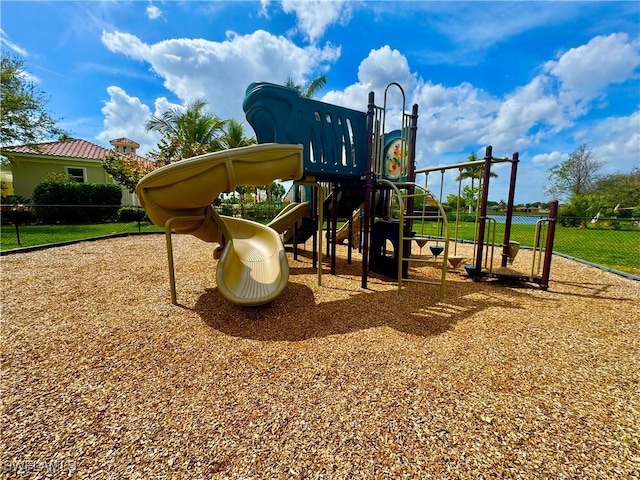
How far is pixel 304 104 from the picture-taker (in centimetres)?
437

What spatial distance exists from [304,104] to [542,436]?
455 centimetres

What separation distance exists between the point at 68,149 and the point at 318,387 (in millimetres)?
26999

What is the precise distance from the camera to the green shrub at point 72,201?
13.5 metres

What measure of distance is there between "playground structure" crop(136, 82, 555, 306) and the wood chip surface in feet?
2.04

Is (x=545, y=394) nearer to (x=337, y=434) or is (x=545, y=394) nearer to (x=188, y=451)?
(x=337, y=434)

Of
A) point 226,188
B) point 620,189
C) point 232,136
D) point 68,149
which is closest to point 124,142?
point 68,149

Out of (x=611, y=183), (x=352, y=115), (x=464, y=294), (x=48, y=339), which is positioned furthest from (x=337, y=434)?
(x=611, y=183)

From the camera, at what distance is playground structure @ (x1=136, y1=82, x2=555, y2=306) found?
363cm

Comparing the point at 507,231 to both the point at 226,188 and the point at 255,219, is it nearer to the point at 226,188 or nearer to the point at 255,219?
the point at 226,188

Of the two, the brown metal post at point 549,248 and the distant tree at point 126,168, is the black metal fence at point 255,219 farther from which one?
the distant tree at point 126,168

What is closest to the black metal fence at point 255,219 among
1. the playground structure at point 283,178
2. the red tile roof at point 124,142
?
the playground structure at point 283,178

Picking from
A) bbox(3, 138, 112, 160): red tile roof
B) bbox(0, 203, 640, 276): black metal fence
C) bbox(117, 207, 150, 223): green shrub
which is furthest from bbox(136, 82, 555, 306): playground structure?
bbox(3, 138, 112, 160): red tile roof

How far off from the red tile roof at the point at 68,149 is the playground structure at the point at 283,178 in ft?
61.9

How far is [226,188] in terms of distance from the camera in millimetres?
3766
